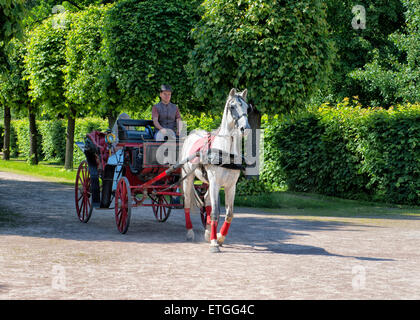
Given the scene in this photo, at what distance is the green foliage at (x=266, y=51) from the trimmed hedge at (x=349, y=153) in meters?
1.29

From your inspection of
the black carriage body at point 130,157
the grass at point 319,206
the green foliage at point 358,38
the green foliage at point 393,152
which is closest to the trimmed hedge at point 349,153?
the green foliage at point 393,152

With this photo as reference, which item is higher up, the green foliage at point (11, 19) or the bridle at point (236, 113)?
the green foliage at point (11, 19)

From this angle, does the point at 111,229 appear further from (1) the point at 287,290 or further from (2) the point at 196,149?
(1) the point at 287,290

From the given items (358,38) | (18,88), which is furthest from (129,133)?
(18,88)

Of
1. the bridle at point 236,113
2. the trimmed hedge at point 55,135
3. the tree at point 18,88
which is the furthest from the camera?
the trimmed hedge at point 55,135

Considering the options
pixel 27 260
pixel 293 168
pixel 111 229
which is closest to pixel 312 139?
pixel 293 168

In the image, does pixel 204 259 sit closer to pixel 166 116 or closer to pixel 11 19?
pixel 166 116

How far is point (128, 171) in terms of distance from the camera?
10430mm

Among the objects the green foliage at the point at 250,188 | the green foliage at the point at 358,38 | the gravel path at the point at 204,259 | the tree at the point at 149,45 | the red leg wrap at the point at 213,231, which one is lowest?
the gravel path at the point at 204,259

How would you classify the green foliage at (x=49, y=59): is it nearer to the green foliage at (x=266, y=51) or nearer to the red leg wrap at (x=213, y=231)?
the green foliage at (x=266, y=51)

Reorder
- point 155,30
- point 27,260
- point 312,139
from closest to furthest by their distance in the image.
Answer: point 27,260 → point 155,30 → point 312,139

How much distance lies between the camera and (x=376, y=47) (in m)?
29.6

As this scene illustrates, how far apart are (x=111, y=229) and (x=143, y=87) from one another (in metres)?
7.10

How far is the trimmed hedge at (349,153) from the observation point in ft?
51.1
